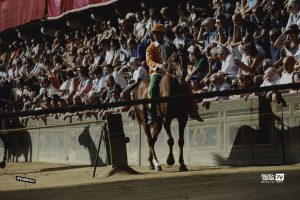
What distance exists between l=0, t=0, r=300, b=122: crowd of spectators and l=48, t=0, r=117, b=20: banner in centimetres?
89

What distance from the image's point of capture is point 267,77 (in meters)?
10.3

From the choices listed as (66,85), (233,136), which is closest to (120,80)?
(66,85)

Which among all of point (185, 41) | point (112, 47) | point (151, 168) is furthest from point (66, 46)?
point (151, 168)

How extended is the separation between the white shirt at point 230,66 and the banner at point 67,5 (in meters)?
8.06

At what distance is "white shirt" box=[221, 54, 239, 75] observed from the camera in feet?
37.6

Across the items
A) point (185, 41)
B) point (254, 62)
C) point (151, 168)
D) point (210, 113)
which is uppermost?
point (185, 41)

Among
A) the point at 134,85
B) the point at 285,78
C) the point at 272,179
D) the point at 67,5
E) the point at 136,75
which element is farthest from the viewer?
the point at 67,5

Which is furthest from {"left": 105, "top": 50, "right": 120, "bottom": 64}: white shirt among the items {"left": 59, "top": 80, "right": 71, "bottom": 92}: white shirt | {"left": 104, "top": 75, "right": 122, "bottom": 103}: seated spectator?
{"left": 59, "top": 80, "right": 71, "bottom": 92}: white shirt

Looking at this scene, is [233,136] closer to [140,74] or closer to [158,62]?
[158,62]

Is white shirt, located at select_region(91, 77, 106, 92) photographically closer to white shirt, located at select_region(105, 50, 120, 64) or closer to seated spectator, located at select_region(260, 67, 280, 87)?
white shirt, located at select_region(105, 50, 120, 64)

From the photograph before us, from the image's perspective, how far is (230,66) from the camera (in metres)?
11.5

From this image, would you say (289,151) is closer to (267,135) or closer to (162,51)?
(267,135)

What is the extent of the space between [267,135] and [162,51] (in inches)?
99.8

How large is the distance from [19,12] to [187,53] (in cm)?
1438
